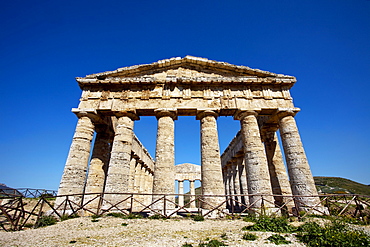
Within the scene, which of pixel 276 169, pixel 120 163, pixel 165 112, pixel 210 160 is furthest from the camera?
pixel 276 169

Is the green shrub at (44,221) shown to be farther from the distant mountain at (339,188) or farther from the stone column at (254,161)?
the distant mountain at (339,188)

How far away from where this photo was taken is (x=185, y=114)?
43.4 feet

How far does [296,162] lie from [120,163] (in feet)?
34.9

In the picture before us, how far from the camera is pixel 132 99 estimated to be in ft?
43.0

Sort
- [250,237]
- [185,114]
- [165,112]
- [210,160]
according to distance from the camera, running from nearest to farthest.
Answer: [250,237]
[210,160]
[165,112]
[185,114]

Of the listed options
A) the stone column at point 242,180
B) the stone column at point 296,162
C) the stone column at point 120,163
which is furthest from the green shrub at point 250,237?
the stone column at point 242,180

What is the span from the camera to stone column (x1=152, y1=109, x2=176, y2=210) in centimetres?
1053

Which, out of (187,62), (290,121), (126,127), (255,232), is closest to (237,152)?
(290,121)

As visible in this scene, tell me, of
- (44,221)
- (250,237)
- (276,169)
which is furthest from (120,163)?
(276,169)

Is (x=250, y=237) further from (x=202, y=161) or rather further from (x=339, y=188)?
(x=339, y=188)

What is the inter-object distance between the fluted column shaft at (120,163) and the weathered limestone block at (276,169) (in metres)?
10.2

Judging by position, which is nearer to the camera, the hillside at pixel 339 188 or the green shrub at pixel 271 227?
the green shrub at pixel 271 227

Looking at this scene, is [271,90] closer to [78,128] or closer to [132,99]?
[132,99]

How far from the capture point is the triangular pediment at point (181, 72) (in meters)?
13.3
